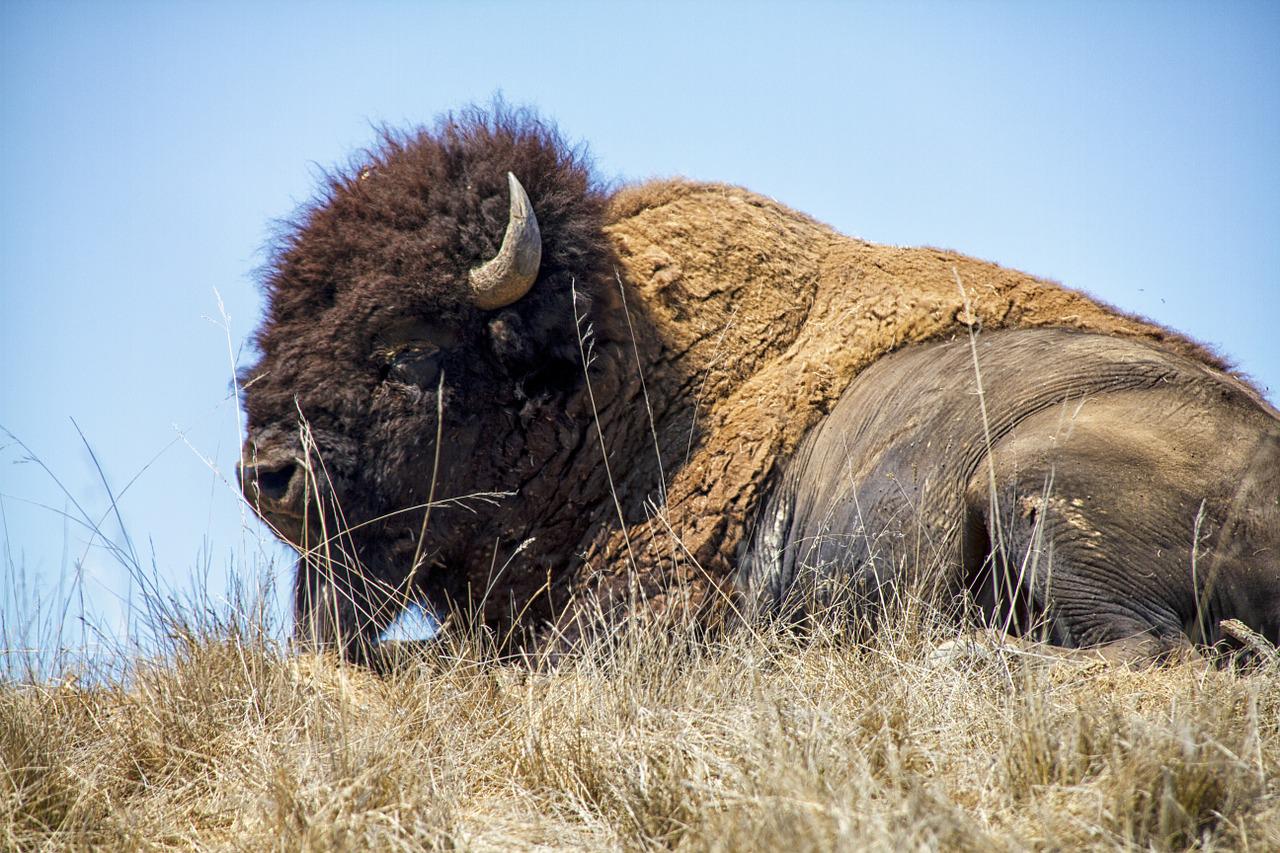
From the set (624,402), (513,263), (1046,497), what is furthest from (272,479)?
(1046,497)

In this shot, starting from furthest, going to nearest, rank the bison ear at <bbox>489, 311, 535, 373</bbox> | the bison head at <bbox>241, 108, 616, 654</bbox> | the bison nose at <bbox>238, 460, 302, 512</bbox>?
the bison ear at <bbox>489, 311, 535, 373</bbox> → the bison head at <bbox>241, 108, 616, 654</bbox> → the bison nose at <bbox>238, 460, 302, 512</bbox>

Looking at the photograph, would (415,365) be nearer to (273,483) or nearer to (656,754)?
(273,483)

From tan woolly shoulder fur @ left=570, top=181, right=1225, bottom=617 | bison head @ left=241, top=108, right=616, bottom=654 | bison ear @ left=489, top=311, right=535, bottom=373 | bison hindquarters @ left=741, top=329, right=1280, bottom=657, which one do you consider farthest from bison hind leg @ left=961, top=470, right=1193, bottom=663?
bison ear @ left=489, top=311, right=535, bottom=373

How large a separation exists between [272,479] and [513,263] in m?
1.27

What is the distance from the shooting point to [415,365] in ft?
13.6

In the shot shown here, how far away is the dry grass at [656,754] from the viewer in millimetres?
1865

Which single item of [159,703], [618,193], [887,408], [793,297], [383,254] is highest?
[618,193]

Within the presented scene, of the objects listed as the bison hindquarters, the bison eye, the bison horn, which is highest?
the bison horn

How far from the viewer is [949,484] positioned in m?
3.75

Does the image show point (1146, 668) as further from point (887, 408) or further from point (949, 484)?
point (887, 408)

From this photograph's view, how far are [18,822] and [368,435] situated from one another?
1.97m

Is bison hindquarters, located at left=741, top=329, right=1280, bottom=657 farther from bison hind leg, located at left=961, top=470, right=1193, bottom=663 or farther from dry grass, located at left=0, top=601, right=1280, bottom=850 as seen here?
dry grass, located at left=0, top=601, right=1280, bottom=850

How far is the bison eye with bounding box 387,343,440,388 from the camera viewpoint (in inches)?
163

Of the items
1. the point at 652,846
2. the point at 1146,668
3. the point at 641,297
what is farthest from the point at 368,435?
the point at 1146,668
